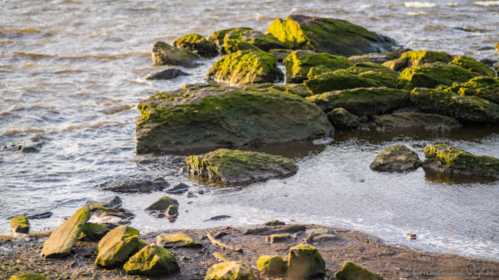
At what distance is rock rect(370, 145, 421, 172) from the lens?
14812 millimetres

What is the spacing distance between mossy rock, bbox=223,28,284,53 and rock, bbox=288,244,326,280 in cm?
1448

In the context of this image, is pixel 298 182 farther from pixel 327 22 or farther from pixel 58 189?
pixel 327 22

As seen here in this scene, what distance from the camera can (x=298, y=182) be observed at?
1441cm

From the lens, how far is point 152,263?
10469 mm

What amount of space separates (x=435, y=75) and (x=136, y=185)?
27.3ft

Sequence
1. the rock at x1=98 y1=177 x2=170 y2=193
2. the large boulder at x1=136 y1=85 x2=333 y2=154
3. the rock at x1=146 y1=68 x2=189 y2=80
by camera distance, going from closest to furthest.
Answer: the rock at x1=98 y1=177 x2=170 y2=193 → the large boulder at x1=136 y1=85 x2=333 y2=154 → the rock at x1=146 y1=68 x2=189 y2=80

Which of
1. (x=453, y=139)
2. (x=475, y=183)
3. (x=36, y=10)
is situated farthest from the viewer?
(x=36, y=10)

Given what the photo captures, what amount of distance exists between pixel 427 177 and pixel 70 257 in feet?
20.7

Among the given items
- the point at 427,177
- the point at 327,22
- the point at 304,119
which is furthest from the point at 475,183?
the point at 327,22

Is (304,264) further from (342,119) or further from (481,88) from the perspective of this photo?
(481,88)

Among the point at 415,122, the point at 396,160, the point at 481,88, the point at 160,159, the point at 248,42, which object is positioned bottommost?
the point at 160,159

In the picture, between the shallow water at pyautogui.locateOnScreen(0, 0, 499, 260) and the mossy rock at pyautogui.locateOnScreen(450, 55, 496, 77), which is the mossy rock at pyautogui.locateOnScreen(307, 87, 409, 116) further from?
the mossy rock at pyautogui.locateOnScreen(450, 55, 496, 77)

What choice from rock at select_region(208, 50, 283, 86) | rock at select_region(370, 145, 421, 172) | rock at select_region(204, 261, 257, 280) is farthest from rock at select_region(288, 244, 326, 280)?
rock at select_region(208, 50, 283, 86)

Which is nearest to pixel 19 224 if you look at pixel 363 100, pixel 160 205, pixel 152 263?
pixel 160 205
